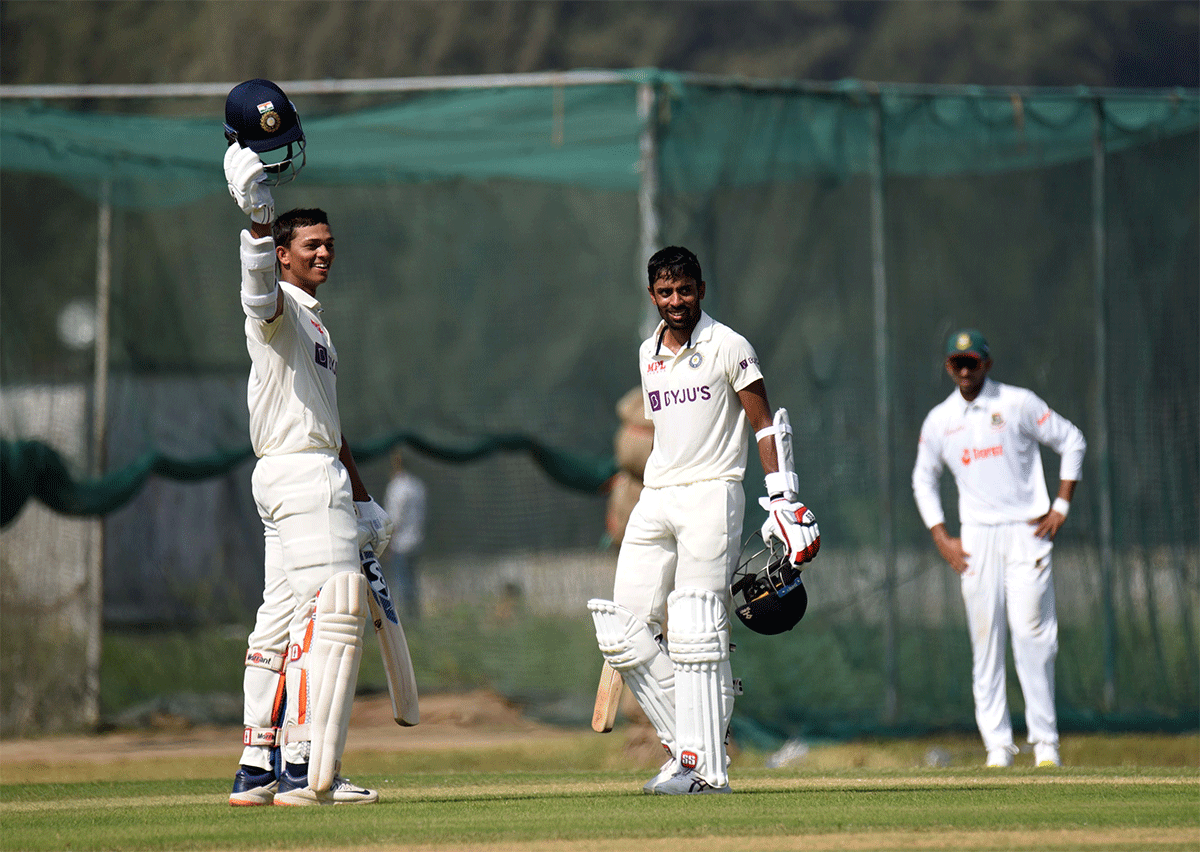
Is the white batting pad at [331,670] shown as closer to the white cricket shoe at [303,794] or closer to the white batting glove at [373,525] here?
the white cricket shoe at [303,794]

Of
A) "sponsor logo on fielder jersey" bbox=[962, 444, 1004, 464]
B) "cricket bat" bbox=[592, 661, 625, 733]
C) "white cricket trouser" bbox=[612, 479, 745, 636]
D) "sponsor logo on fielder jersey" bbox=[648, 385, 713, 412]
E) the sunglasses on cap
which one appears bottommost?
"cricket bat" bbox=[592, 661, 625, 733]

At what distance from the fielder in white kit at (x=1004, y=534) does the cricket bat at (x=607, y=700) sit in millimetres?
3002

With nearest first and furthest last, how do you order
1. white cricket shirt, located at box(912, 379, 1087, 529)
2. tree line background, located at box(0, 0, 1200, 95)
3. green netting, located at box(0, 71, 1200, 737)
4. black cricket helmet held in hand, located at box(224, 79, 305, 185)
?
black cricket helmet held in hand, located at box(224, 79, 305, 185), white cricket shirt, located at box(912, 379, 1087, 529), green netting, located at box(0, 71, 1200, 737), tree line background, located at box(0, 0, 1200, 95)

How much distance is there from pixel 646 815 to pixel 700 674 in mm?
638

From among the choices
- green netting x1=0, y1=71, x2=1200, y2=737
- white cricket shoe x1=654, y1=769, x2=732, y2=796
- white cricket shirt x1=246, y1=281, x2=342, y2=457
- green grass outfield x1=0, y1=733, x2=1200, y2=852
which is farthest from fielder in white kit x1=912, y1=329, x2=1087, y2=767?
white cricket shirt x1=246, y1=281, x2=342, y2=457

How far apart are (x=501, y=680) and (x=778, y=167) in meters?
4.10

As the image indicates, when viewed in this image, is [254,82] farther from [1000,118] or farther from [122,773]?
[1000,118]

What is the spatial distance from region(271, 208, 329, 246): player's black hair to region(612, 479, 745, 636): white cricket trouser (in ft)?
5.43

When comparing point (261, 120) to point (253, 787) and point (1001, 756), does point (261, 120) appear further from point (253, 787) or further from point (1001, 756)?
point (1001, 756)

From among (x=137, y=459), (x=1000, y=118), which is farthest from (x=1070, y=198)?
(x=137, y=459)

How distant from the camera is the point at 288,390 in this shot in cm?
638

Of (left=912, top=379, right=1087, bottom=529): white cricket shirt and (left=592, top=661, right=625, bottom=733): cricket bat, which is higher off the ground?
(left=912, top=379, right=1087, bottom=529): white cricket shirt

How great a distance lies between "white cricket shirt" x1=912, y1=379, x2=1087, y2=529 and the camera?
9180mm

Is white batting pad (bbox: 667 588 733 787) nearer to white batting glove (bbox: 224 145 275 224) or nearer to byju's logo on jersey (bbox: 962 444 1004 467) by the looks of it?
white batting glove (bbox: 224 145 275 224)
